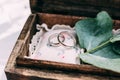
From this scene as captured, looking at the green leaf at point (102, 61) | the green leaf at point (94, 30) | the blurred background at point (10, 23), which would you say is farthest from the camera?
the blurred background at point (10, 23)

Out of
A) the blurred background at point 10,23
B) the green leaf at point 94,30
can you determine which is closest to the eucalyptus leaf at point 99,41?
the green leaf at point 94,30

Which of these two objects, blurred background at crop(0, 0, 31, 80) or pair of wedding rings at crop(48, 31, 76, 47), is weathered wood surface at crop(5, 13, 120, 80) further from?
blurred background at crop(0, 0, 31, 80)

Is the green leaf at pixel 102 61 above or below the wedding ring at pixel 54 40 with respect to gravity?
above

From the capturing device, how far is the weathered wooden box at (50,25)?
0.58 metres

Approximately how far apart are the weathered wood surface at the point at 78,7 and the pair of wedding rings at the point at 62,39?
8 centimetres

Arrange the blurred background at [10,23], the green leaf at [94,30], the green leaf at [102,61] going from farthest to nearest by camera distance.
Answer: the blurred background at [10,23] < the green leaf at [94,30] < the green leaf at [102,61]

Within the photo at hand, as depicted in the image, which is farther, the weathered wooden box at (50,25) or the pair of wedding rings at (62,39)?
the pair of wedding rings at (62,39)

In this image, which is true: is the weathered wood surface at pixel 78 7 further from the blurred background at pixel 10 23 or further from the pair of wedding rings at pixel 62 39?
the blurred background at pixel 10 23

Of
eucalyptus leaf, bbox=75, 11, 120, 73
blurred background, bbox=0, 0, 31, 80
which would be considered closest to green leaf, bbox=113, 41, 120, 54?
eucalyptus leaf, bbox=75, 11, 120, 73

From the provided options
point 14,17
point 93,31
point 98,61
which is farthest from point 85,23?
point 14,17

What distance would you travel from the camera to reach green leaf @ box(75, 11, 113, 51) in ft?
2.20

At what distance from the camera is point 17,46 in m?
0.65

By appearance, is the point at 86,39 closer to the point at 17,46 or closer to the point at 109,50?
the point at 109,50

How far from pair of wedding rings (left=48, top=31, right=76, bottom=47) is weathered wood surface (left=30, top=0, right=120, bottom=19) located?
3.0 inches
